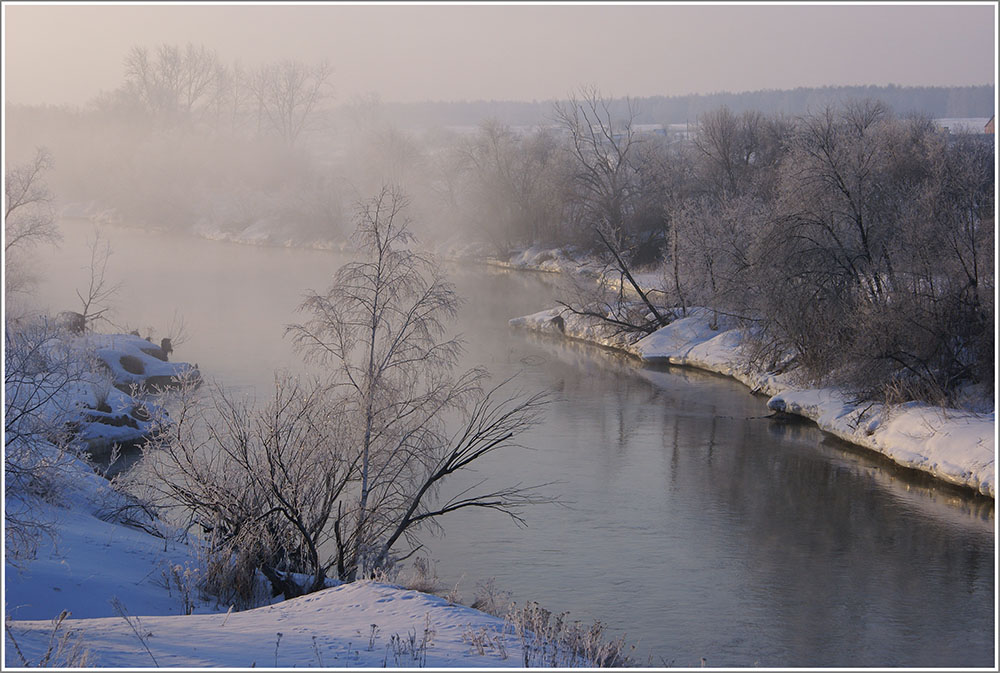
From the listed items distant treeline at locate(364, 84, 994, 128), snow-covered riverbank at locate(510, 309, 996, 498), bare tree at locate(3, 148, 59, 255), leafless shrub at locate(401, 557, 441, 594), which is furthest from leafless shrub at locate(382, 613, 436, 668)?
distant treeline at locate(364, 84, 994, 128)

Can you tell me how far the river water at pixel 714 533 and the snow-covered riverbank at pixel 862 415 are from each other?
372mm

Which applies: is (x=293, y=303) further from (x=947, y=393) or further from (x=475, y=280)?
(x=947, y=393)

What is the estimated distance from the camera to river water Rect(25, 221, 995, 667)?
11.5 m

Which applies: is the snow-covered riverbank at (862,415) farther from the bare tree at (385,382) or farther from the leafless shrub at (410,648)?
the leafless shrub at (410,648)

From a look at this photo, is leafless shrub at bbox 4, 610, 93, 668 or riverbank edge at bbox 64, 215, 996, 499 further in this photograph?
riverbank edge at bbox 64, 215, 996, 499

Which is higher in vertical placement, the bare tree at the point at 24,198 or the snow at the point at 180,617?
the bare tree at the point at 24,198

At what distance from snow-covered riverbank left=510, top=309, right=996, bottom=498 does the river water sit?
1.22 feet

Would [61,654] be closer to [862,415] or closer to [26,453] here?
[26,453]

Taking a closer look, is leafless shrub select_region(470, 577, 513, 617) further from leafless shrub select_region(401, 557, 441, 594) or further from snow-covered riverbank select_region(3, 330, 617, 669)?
snow-covered riverbank select_region(3, 330, 617, 669)

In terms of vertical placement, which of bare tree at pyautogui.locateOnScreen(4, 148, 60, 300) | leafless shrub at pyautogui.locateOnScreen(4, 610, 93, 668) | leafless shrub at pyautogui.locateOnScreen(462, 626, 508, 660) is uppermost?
bare tree at pyautogui.locateOnScreen(4, 148, 60, 300)

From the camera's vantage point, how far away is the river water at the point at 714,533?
11.5m

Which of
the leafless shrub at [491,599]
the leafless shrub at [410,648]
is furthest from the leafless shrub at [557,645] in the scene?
the leafless shrub at [491,599]

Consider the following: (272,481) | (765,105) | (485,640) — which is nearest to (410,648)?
(485,640)

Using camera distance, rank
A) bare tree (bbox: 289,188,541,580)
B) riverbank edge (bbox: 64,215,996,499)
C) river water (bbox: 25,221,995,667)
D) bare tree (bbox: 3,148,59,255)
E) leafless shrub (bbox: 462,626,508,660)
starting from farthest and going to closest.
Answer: bare tree (bbox: 3,148,59,255) < riverbank edge (bbox: 64,215,996,499) < bare tree (bbox: 289,188,541,580) < river water (bbox: 25,221,995,667) < leafless shrub (bbox: 462,626,508,660)
